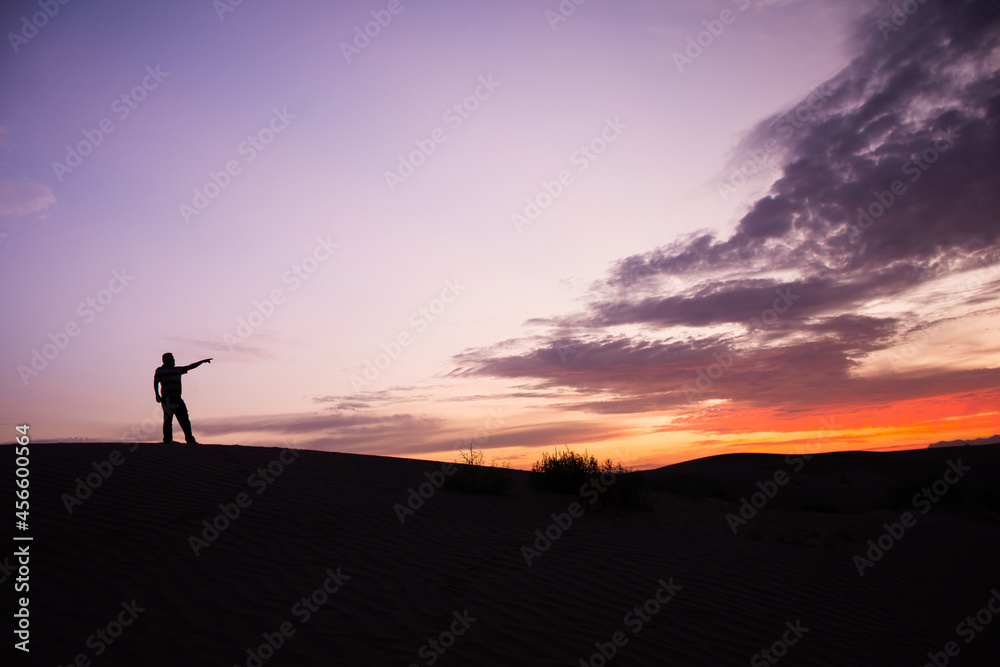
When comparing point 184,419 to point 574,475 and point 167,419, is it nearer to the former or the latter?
point 167,419

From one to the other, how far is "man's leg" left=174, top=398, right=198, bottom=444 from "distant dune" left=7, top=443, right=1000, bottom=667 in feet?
1.54

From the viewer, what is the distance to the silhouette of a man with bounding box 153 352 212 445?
36.4 feet

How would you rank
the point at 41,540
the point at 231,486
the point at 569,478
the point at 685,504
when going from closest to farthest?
the point at 41,540 < the point at 231,486 < the point at 569,478 < the point at 685,504

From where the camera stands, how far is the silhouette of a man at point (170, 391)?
11.1 meters

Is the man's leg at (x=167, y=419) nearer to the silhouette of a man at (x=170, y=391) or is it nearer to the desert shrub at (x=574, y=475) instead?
the silhouette of a man at (x=170, y=391)

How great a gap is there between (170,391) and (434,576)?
316 inches

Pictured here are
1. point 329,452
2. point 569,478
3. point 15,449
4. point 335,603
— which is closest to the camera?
point 335,603

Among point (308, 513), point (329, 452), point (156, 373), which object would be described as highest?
point (156, 373)

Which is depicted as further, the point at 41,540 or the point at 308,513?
the point at 308,513

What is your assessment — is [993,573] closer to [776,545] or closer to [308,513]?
[776,545]

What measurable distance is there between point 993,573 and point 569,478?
23.8 feet

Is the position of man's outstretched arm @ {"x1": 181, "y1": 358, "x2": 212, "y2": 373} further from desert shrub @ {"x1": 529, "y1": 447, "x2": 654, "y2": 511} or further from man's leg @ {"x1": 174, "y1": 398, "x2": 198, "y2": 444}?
desert shrub @ {"x1": 529, "y1": 447, "x2": 654, "y2": 511}

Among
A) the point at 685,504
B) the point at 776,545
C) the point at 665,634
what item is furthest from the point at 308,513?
the point at 685,504

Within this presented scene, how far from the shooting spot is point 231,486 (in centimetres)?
874
